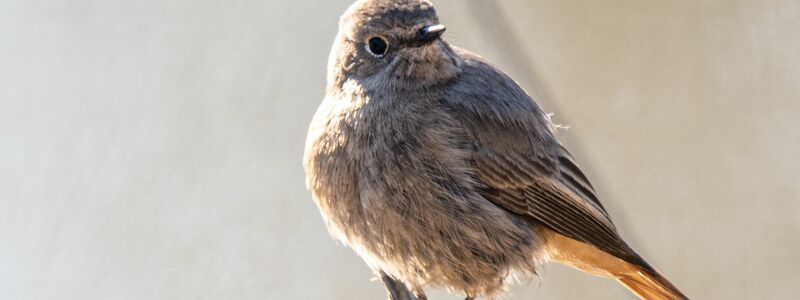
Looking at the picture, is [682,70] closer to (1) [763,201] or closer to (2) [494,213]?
(1) [763,201]

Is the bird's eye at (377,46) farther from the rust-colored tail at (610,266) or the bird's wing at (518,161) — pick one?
the rust-colored tail at (610,266)

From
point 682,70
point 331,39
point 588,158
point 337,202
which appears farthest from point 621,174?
point 337,202

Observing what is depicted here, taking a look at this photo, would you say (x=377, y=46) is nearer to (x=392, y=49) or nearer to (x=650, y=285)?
(x=392, y=49)

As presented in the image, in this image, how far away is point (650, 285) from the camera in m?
3.64

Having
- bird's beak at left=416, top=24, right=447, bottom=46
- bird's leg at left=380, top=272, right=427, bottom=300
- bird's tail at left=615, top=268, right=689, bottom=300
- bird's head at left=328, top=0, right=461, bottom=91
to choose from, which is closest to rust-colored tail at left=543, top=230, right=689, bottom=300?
→ bird's tail at left=615, top=268, right=689, bottom=300

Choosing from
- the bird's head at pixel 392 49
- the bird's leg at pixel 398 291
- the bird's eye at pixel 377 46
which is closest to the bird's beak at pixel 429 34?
the bird's head at pixel 392 49

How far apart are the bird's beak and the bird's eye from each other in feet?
0.40

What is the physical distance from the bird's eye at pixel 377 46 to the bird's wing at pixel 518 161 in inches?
10.8

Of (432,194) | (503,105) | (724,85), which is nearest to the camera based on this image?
(432,194)

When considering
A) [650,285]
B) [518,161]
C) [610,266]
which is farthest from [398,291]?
[650,285]

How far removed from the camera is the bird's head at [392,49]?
3.16 m

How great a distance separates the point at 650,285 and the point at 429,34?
47.0 inches

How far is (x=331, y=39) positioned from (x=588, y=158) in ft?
4.94

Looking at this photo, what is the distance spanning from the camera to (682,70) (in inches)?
227
